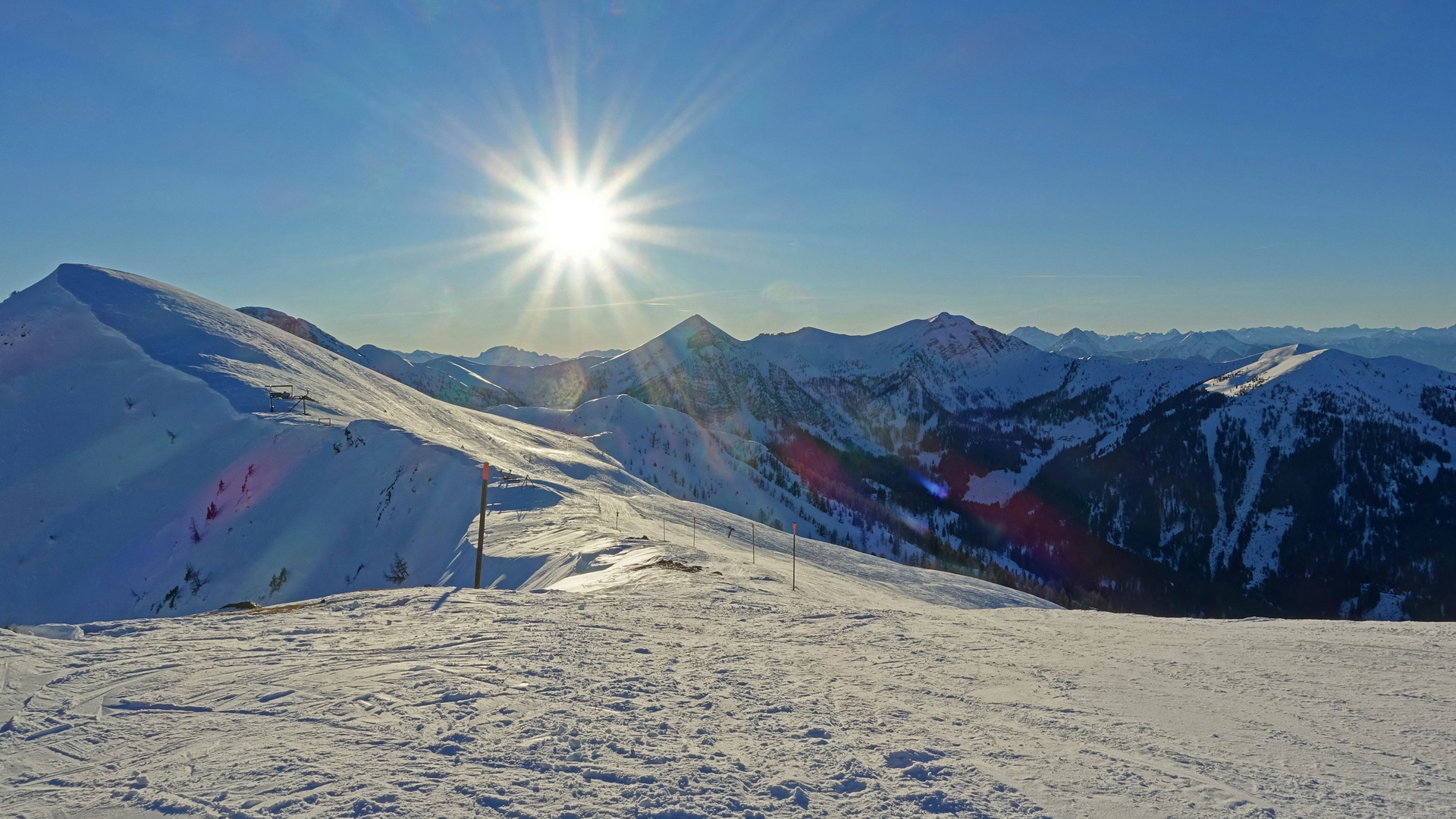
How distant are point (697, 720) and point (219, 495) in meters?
26.2

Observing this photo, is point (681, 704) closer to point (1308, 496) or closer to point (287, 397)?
point (287, 397)

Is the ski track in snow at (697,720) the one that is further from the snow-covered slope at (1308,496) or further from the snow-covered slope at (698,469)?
the snow-covered slope at (1308,496)

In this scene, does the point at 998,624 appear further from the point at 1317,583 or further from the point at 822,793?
the point at 1317,583

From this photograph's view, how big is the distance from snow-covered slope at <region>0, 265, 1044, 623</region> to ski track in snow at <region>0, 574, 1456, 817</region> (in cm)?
875

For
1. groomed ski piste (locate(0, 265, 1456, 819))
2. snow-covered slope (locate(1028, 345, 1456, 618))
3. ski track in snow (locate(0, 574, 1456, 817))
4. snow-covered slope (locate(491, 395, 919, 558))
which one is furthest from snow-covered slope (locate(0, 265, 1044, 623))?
snow-covered slope (locate(1028, 345, 1456, 618))

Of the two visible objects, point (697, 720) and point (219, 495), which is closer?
point (697, 720)

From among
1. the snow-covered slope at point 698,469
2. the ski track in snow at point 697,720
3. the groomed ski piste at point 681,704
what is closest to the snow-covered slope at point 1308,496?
the snow-covered slope at point 698,469

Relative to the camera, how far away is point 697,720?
6.89 metres

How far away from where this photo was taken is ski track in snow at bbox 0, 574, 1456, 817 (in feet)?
17.4

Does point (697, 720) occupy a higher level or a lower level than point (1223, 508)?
higher

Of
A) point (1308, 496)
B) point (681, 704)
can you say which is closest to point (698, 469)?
point (681, 704)

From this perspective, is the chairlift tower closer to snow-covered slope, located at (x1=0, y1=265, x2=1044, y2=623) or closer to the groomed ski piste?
snow-covered slope, located at (x1=0, y1=265, x2=1044, y2=623)

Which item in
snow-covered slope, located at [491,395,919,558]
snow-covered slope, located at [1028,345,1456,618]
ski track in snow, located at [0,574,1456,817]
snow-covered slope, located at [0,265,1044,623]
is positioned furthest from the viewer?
snow-covered slope, located at [1028,345,1456,618]

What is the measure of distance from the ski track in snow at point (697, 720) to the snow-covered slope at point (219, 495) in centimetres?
875
